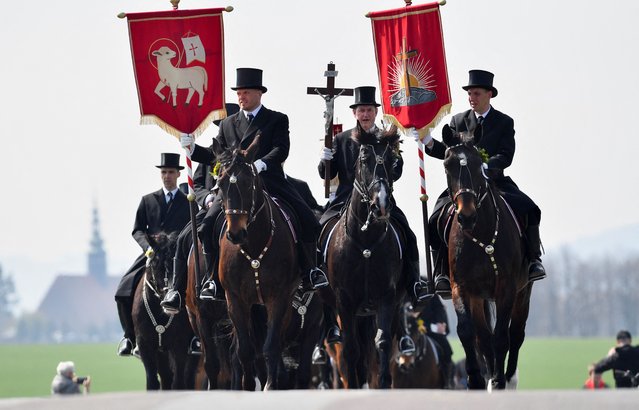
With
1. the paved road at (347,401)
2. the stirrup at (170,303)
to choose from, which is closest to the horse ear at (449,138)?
the stirrup at (170,303)

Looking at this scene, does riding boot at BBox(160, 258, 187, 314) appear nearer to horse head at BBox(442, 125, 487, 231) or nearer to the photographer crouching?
horse head at BBox(442, 125, 487, 231)

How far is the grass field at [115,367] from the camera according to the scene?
3407 inches

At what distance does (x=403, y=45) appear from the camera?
69.7 ft

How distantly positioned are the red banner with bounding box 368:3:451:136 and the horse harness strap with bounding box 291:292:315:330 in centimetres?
233

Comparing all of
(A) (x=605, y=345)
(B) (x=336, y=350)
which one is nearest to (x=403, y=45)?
(B) (x=336, y=350)

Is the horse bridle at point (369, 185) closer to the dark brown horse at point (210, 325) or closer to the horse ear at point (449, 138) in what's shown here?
the horse ear at point (449, 138)

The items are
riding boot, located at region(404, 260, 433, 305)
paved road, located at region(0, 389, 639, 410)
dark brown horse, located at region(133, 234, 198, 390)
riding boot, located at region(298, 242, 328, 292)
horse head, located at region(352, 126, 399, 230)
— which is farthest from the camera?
dark brown horse, located at region(133, 234, 198, 390)

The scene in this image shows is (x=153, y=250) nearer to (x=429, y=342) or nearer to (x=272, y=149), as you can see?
(x=272, y=149)

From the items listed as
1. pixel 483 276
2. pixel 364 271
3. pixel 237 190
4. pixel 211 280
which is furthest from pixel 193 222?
pixel 483 276

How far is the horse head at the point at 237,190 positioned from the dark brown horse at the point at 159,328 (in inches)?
197

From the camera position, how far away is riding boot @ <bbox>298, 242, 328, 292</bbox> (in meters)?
19.5

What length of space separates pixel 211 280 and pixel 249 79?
2.45 m

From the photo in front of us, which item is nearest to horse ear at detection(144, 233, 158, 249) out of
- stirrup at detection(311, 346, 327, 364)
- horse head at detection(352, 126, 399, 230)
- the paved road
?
stirrup at detection(311, 346, 327, 364)

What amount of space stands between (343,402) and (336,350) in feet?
52.1
